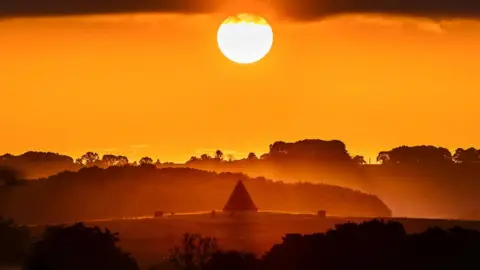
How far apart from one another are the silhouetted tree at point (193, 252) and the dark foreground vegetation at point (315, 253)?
14cm

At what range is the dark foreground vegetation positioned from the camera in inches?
5763

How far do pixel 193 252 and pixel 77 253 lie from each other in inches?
575

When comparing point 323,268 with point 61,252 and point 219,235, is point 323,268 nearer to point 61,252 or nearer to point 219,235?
point 61,252

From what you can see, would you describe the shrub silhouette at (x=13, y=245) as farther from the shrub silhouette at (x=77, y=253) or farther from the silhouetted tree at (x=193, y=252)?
the silhouetted tree at (x=193, y=252)

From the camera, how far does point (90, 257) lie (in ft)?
514

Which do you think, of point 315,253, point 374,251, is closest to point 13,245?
point 315,253

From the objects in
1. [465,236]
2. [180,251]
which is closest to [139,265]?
[180,251]

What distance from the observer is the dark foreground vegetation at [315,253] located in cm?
14638

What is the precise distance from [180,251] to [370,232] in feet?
86.1

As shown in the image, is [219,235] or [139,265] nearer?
[139,265]

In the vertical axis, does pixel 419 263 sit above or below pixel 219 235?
below

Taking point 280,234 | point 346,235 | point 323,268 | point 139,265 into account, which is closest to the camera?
point 323,268

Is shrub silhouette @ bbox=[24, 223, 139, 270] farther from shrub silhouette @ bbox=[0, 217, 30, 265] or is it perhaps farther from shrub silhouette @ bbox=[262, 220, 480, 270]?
shrub silhouette @ bbox=[262, 220, 480, 270]

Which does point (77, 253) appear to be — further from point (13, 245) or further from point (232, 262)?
point (13, 245)
